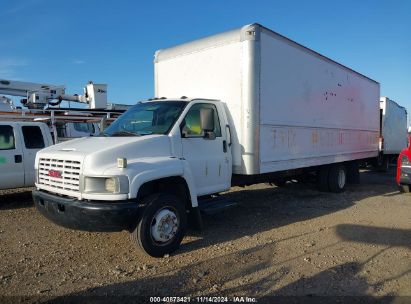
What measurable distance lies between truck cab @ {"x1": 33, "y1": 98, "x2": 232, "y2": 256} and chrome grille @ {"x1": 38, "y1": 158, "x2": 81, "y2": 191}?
13 mm

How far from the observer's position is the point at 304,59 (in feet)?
27.7

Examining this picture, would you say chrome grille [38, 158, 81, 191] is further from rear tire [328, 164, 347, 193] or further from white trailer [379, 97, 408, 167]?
white trailer [379, 97, 408, 167]

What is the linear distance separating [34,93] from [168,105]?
9752 millimetres

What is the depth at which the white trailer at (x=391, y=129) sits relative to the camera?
52.5ft

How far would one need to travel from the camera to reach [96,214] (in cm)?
477

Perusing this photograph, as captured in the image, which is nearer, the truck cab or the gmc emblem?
the truck cab

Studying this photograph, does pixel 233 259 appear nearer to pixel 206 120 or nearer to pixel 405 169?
pixel 206 120

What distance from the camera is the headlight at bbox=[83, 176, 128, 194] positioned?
4.80 meters

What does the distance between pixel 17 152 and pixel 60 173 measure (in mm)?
3988

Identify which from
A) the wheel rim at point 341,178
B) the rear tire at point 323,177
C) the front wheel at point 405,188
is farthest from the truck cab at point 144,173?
the front wheel at point 405,188

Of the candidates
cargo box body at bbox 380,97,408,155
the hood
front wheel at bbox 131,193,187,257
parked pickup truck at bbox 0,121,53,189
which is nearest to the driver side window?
the hood

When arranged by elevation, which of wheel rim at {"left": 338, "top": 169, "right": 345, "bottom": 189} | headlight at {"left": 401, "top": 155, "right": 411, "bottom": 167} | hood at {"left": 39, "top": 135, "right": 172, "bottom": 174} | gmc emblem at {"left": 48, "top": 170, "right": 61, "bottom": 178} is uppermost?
hood at {"left": 39, "top": 135, "right": 172, "bottom": 174}

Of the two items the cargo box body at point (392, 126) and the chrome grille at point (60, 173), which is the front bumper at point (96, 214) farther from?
the cargo box body at point (392, 126)

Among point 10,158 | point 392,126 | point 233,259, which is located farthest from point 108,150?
point 392,126
